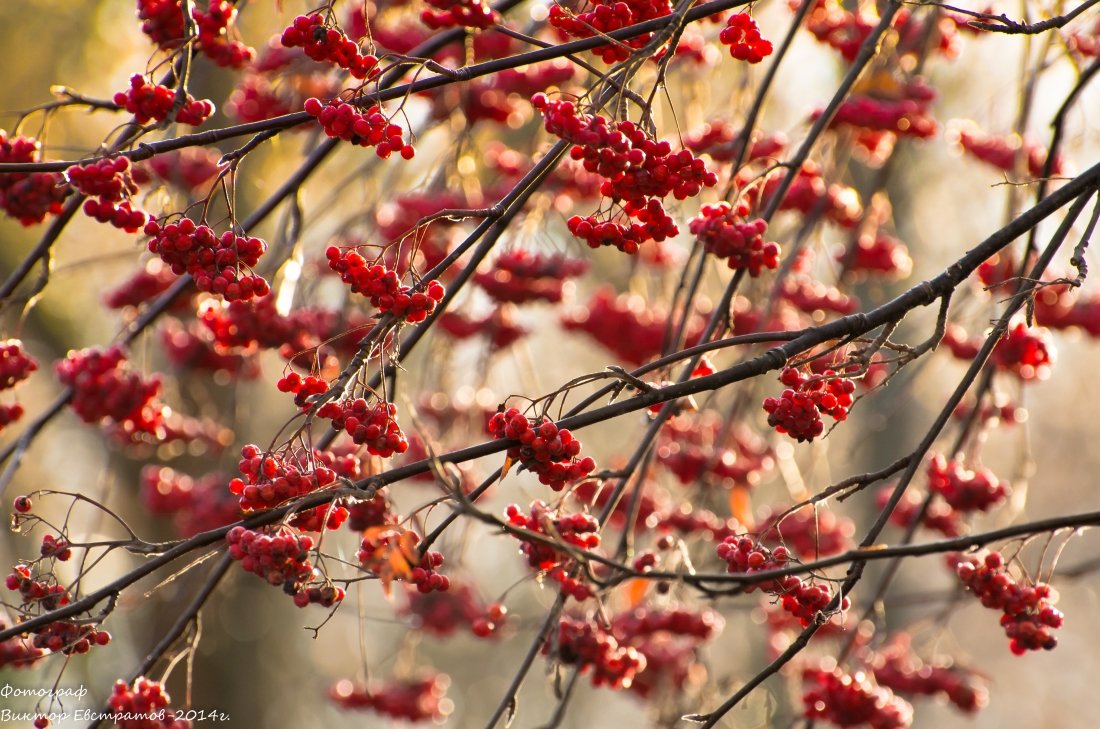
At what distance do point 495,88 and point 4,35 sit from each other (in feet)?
18.3

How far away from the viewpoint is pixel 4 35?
7465 millimetres

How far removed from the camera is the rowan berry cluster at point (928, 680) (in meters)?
3.17

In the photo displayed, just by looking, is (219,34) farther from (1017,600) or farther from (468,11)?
(1017,600)

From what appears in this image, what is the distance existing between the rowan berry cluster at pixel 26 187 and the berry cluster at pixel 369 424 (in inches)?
34.9

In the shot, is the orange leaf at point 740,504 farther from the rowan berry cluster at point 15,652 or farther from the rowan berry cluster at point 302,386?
the rowan berry cluster at point 15,652

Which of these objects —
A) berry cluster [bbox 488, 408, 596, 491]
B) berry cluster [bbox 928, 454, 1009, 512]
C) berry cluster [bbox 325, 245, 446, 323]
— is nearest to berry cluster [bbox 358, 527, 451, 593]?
berry cluster [bbox 488, 408, 596, 491]

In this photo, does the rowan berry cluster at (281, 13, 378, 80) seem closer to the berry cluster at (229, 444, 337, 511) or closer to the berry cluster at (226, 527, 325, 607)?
the berry cluster at (229, 444, 337, 511)

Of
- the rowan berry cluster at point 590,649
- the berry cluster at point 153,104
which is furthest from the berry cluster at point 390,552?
the berry cluster at point 153,104

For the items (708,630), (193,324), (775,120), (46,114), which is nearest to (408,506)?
(775,120)

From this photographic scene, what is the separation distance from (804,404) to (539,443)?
486mm

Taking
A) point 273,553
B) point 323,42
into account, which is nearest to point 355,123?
point 323,42

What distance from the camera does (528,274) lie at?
329cm

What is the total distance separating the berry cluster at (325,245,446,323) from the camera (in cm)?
165

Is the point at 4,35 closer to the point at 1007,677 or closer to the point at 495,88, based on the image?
the point at 495,88
